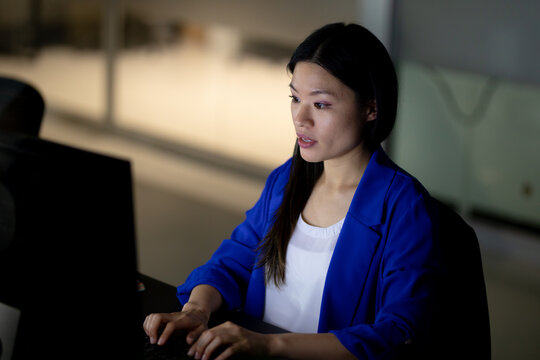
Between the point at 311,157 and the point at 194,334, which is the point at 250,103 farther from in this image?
Answer: the point at 194,334

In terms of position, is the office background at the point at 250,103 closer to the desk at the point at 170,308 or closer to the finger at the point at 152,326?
the desk at the point at 170,308

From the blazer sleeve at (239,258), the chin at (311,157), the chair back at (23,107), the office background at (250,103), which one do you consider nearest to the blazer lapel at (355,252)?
the chin at (311,157)

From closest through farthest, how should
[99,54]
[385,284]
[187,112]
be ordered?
[385,284], [187,112], [99,54]

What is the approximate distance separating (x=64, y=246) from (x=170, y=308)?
45 cm

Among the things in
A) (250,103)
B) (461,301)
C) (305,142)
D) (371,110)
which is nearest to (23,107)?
(305,142)

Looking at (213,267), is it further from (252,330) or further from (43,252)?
(43,252)

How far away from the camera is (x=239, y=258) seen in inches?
74.8

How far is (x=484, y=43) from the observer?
4.04 meters

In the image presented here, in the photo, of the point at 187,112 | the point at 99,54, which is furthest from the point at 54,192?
the point at 99,54

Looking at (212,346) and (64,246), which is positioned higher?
(64,246)

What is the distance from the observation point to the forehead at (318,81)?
170 cm

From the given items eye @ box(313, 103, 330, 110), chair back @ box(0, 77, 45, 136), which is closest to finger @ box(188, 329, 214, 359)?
eye @ box(313, 103, 330, 110)

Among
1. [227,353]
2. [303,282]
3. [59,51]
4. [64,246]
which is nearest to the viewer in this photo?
[64,246]

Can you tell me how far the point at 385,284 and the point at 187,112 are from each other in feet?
13.4
